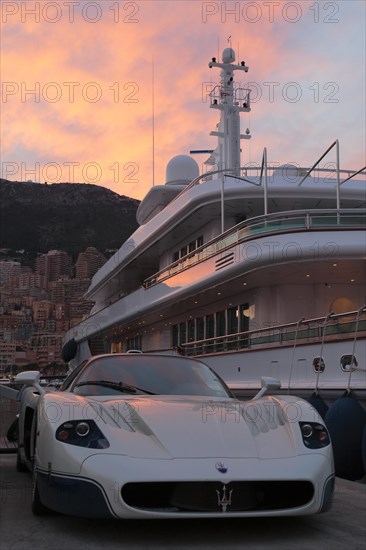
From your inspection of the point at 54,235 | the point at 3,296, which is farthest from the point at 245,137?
the point at 54,235

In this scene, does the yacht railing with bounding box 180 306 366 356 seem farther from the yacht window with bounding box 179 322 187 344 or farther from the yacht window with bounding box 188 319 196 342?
the yacht window with bounding box 179 322 187 344

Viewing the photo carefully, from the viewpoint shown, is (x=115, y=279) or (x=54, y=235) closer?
(x=115, y=279)

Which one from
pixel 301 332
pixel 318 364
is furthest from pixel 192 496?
pixel 301 332

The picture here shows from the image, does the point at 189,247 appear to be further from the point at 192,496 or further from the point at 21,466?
the point at 192,496

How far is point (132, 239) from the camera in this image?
26016 mm

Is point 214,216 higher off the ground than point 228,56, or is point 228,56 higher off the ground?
point 228,56

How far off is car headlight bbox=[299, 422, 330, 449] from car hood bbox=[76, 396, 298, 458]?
9 cm

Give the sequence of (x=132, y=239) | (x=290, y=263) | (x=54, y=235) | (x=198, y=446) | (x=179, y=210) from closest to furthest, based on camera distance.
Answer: (x=198, y=446) → (x=290, y=263) → (x=179, y=210) → (x=132, y=239) → (x=54, y=235)

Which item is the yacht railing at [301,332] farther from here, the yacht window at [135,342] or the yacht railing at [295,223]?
the yacht window at [135,342]

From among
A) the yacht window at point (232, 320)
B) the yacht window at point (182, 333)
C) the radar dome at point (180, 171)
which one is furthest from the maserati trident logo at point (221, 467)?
the radar dome at point (180, 171)

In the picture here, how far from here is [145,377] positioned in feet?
16.3

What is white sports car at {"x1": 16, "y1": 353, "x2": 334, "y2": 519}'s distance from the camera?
11.2ft

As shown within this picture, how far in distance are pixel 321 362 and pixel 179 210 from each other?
9.95 metres

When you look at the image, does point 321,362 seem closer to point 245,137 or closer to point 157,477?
point 157,477
